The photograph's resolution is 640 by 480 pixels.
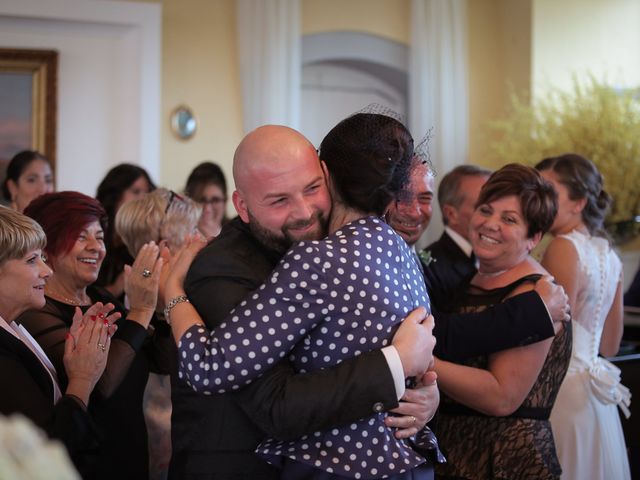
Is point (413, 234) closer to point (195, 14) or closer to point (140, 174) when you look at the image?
point (140, 174)

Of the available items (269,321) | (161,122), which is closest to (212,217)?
(161,122)

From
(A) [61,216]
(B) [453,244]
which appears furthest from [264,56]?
(A) [61,216]

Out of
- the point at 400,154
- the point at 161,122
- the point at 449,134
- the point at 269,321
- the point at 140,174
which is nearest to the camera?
the point at 269,321

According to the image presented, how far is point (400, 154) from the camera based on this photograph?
1.87 metres

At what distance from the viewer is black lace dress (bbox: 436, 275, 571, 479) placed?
2.55 m

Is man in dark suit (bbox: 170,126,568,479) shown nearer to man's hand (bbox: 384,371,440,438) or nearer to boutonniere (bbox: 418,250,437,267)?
man's hand (bbox: 384,371,440,438)

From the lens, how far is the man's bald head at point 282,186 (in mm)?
1857

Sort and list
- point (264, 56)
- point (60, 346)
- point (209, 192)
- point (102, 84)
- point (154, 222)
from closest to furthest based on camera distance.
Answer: point (60, 346) < point (154, 222) < point (209, 192) < point (102, 84) < point (264, 56)

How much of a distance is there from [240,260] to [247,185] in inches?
6.8

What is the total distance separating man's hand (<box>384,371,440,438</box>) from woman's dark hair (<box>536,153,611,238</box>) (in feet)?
5.61

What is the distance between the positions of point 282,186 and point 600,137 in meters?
4.53

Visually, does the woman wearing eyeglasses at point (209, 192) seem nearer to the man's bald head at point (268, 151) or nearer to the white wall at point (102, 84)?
the white wall at point (102, 84)

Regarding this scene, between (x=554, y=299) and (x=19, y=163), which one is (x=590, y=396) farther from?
(x=19, y=163)

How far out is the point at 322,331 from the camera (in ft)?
5.82
